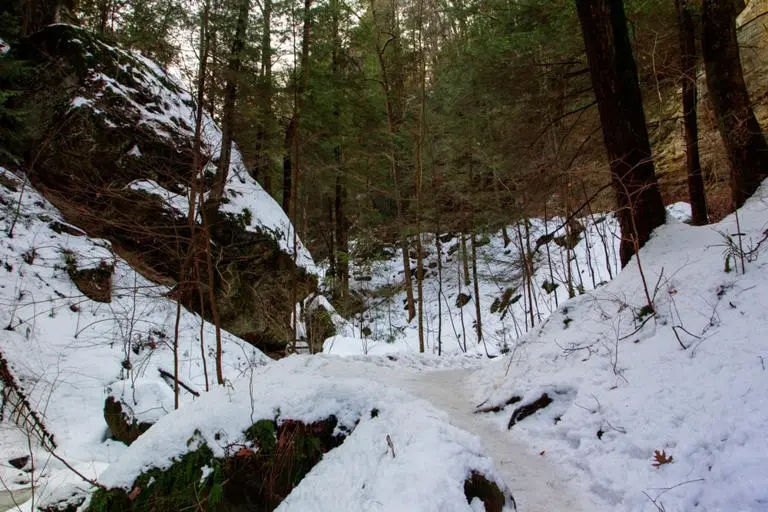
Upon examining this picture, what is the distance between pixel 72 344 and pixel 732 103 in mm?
10497

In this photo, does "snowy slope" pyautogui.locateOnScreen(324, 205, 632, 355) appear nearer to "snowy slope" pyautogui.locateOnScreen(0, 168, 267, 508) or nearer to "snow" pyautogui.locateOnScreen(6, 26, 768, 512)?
"snowy slope" pyautogui.locateOnScreen(0, 168, 267, 508)

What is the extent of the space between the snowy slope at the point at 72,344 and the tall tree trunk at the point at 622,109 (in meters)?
6.26

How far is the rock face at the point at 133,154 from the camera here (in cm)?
827

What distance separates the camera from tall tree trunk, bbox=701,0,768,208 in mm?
4660

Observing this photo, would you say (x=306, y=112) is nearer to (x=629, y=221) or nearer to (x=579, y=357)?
(x=629, y=221)

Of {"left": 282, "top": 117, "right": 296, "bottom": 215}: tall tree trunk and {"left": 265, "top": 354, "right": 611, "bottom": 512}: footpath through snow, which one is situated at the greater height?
{"left": 282, "top": 117, "right": 296, "bottom": 215}: tall tree trunk

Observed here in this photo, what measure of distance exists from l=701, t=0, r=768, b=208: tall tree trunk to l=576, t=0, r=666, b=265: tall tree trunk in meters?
0.88

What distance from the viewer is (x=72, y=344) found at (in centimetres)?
680

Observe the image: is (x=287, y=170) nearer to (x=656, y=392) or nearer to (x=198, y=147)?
(x=198, y=147)

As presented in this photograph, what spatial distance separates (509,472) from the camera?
272 cm

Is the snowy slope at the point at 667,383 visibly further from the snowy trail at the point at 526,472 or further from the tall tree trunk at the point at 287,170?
the tall tree trunk at the point at 287,170

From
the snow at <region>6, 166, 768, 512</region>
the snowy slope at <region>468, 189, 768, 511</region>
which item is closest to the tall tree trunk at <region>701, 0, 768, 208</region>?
A: the snowy slope at <region>468, 189, 768, 511</region>

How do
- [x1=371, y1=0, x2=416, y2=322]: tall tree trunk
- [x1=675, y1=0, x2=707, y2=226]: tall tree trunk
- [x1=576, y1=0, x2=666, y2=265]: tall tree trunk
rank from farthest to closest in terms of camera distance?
1. [x1=371, y1=0, x2=416, y2=322]: tall tree trunk
2. [x1=675, y1=0, x2=707, y2=226]: tall tree trunk
3. [x1=576, y1=0, x2=666, y2=265]: tall tree trunk

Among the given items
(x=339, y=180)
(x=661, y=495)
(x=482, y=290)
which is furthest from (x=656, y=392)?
(x=339, y=180)
